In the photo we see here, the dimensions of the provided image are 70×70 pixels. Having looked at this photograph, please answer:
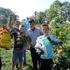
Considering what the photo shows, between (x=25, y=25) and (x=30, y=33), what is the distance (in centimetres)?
70

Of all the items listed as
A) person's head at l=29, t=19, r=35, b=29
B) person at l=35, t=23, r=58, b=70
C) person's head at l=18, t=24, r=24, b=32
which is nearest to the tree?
person's head at l=18, t=24, r=24, b=32

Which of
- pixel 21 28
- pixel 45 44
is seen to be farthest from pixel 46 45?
pixel 21 28

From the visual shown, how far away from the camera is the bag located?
57.6ft

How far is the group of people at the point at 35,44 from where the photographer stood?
8984mm

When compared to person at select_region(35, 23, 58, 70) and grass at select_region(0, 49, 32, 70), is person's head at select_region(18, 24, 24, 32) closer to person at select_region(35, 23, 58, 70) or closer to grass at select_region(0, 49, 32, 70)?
person at select_region(35, 23, 58, 70)

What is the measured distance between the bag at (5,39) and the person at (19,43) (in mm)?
5528

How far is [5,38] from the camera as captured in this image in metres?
17.8

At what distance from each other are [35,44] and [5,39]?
23.3 feet

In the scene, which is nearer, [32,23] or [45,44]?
[45,44]

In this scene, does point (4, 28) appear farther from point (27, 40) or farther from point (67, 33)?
point (27, 40)

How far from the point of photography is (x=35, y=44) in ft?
35.7

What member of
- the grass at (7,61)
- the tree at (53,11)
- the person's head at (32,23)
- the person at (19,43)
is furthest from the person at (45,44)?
the tree at (53,11)

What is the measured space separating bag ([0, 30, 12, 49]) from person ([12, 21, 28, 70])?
553 cm

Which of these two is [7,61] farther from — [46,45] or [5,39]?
[46,45]
